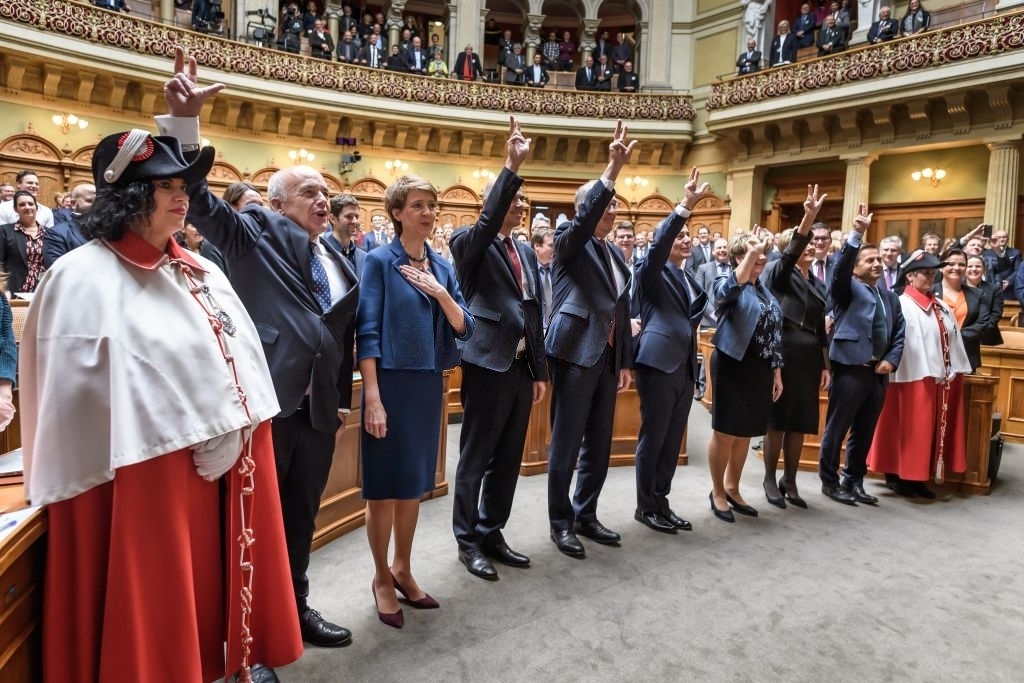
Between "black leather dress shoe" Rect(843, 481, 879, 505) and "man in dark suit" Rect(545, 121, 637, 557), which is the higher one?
"man in dark suit" Rect(545, 121, 637, 557)

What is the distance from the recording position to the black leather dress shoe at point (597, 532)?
3121 mm

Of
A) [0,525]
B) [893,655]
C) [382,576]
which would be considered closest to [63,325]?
[0,525]

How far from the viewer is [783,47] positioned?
40.8ft

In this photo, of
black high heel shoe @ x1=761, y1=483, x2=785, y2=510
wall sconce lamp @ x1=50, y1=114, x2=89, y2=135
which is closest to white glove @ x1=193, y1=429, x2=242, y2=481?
black high heel shoe @ x1=761, y1=483, x2=785, y2=510

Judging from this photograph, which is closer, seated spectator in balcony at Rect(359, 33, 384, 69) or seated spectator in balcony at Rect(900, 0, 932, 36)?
seated spectator in balcony at Rect(900, 0, 932, 36)

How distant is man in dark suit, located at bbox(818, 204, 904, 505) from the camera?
148 inches

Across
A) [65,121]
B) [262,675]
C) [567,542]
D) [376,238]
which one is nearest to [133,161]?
[262,675]

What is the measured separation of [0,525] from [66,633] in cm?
27

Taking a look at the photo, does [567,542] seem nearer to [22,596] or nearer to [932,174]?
[22,596]

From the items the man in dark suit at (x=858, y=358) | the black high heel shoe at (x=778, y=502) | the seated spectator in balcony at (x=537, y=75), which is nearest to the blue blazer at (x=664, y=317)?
the black high heel shoe at (x=778, y=502)

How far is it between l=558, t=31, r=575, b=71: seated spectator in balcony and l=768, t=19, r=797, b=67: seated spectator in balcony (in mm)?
4550

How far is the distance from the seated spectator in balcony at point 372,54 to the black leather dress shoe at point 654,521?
1212 cm

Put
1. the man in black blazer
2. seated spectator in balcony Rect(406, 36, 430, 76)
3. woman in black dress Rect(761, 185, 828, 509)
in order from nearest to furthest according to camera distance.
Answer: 1. the man in black blazer
2. woman in black dress Rect(761, 185, 828, 509)
3. seated spectator in balcony Rect(406, 36, 430, 76)

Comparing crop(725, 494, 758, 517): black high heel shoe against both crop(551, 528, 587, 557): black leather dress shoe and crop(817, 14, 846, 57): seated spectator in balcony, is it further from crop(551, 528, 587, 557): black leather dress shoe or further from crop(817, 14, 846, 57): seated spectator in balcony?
crop(817, 14, 846, 57): seated spectator in balcony
